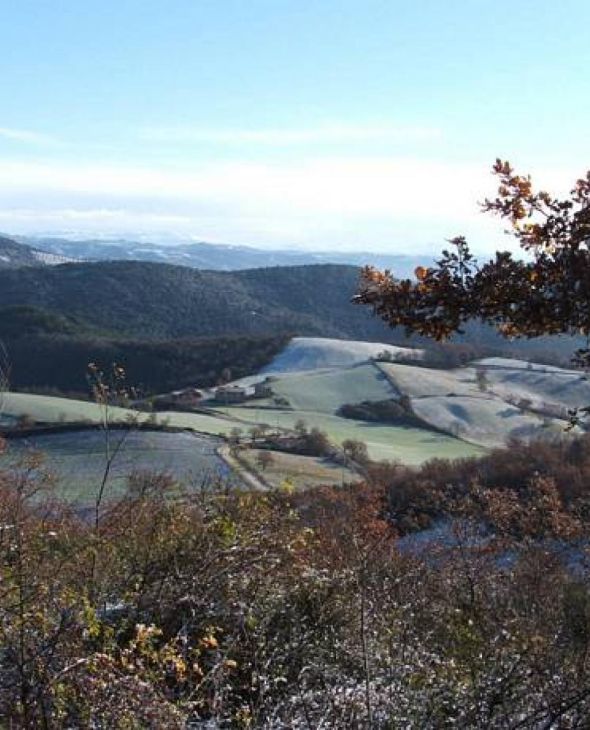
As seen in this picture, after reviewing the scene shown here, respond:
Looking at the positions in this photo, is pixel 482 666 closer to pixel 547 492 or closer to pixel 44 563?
pixel 44 563

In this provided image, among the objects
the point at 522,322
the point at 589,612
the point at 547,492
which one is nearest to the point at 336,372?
the point at 547,492

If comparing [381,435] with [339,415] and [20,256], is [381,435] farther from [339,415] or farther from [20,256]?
[20,256]

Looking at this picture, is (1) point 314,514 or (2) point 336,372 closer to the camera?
(1) point 314,514

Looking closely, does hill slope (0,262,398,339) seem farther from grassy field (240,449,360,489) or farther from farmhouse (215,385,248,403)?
grassy field (240,449,360,489)

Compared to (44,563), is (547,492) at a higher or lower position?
lower

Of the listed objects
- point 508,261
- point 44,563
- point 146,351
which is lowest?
point 146,351
